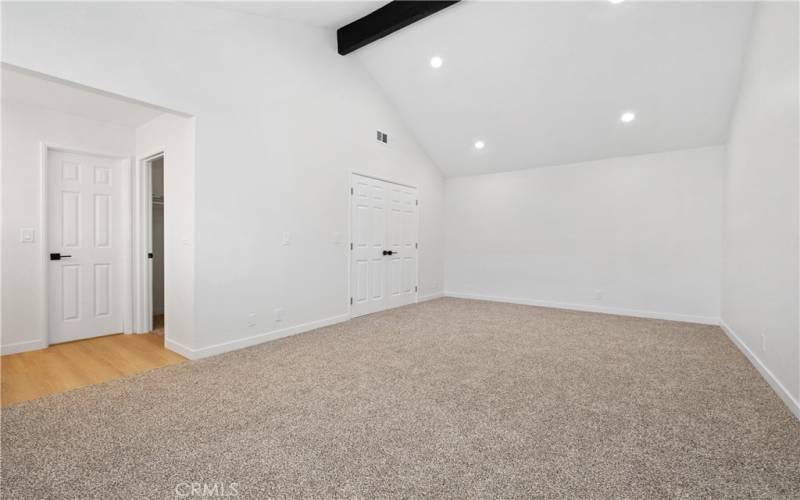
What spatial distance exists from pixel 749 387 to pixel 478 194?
15.9 feet

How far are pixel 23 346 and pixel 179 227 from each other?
1892 millimetres

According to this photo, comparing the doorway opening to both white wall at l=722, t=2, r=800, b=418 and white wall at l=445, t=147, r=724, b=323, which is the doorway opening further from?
white wall at l=722, t=2, r=800, b=418

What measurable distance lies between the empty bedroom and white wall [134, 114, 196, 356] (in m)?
0.03

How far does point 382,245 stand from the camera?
Result: 5641 mm

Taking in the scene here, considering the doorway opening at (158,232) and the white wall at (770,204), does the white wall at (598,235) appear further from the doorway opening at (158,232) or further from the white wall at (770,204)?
the doorway opening at (158,232)

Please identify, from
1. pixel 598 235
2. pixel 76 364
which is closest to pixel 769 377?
pixel 598 235

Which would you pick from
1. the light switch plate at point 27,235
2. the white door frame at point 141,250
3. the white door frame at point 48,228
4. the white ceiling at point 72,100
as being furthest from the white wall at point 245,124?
→ the light switch plate at point 27,235

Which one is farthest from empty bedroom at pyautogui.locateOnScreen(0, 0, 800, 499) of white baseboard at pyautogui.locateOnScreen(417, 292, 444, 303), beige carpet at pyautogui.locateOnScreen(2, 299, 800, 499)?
white baseboard at pyautogui.locateOnScreen(417, 292, 444, 303)

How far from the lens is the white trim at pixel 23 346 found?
3328 millimetres

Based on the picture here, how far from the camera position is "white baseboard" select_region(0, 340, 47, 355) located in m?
3.33

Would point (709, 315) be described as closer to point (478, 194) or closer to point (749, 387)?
point (749, 387)

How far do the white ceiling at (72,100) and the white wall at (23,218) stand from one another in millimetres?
185

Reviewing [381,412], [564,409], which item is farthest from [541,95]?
[381,412]

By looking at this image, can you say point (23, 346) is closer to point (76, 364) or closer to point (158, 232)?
point (76, 364)
